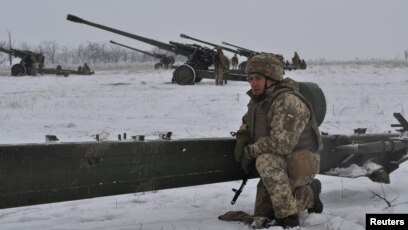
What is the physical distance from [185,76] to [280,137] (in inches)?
592

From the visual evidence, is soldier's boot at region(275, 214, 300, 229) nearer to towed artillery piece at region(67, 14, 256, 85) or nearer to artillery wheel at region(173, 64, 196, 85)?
towed artillery piece at region(67, 14, 256, 85)

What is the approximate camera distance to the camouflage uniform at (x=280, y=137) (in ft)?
11.7

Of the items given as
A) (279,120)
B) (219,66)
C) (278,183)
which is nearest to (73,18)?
(219,66)

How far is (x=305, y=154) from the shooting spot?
12.1 ft

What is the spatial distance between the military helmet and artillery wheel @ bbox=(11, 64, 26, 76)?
1003 inches

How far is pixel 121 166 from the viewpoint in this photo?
3.45 metres

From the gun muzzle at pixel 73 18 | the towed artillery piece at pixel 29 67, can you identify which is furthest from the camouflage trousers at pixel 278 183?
the towed artillery piece at pixel 29 67

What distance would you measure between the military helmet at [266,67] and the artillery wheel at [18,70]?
25.5 metres

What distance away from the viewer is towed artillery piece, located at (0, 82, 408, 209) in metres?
3.07

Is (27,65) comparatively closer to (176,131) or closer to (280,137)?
(176,131)

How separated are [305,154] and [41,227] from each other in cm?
197

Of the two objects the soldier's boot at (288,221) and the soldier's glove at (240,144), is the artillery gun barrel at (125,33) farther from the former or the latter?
the soldier's boot at (288,221)

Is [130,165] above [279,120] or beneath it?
beneath

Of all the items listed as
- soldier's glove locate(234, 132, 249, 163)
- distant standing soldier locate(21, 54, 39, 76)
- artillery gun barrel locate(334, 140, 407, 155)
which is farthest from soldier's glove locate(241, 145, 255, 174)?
distant standing soldier locate(21, 54, 39, 76)
